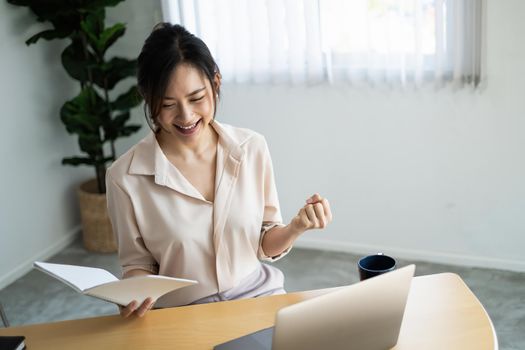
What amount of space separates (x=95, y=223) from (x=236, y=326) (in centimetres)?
207

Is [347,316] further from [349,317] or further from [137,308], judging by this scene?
[137,308]

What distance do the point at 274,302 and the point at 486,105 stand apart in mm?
1599

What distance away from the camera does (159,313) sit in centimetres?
148

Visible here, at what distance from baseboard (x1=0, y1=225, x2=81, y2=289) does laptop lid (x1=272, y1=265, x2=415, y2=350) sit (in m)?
2.32

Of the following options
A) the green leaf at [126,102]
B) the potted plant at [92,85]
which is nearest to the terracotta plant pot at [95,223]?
the potted plant at [92,85]

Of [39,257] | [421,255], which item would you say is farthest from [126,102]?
[421,255]

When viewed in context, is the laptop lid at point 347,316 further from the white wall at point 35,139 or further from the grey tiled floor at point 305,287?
the white wall at point 35,139

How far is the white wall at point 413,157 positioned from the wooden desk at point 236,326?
1.37 metres

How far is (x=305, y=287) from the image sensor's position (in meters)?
2.88

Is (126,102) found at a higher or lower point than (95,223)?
higher

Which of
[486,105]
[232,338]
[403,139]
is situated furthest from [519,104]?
[232,338]

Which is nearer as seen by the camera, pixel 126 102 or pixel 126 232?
pixel 126 232

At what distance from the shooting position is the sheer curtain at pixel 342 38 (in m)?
2.65

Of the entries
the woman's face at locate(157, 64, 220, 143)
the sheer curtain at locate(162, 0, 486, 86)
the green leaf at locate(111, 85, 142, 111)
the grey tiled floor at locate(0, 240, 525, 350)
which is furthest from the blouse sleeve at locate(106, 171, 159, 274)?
the green leaf at locate(111, 85, 142, 111)
